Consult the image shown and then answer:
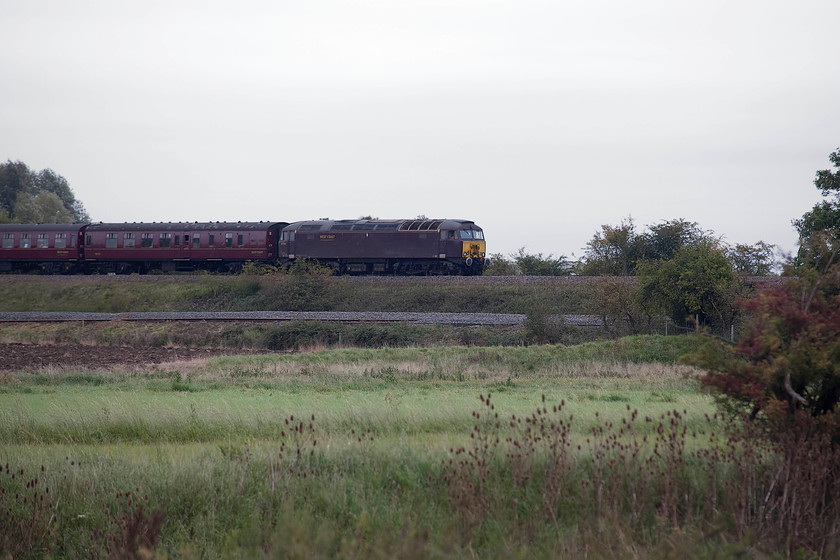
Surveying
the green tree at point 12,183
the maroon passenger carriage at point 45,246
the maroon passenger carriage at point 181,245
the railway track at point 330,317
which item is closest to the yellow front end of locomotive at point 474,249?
the railway track at point 330,317

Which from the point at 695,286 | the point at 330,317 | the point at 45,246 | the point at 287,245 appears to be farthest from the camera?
the point at 45,246

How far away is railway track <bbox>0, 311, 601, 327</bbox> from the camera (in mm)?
40781

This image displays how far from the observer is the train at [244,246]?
51750 millimetres

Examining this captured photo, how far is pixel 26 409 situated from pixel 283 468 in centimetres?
871

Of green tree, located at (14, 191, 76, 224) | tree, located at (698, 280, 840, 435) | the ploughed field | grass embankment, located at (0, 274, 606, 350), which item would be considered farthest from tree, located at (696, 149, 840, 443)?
green tree, located at (14, 191, 76, 224)

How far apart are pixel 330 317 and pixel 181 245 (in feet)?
61.9

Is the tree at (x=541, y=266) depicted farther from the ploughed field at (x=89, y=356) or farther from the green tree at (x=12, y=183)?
the green tree at (x=12, y=183)

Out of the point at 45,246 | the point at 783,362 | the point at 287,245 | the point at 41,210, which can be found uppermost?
the point at 41,210

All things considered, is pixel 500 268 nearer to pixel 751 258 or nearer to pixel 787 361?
pixel 751 258

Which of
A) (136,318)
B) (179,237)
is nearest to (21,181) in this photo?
(179,237)

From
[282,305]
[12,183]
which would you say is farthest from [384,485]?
[12,183]

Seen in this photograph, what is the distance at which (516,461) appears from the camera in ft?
32.7

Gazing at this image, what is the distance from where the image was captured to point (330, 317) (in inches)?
1746

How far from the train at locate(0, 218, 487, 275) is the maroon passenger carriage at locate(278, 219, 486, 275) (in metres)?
0.06
